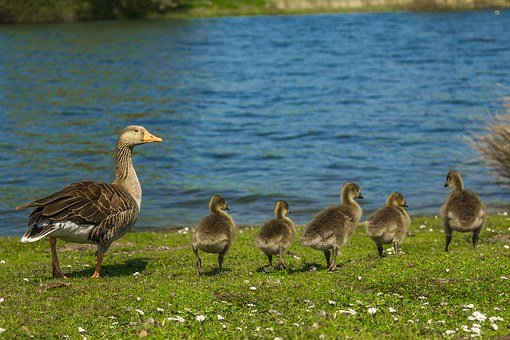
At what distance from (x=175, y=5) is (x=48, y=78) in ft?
154

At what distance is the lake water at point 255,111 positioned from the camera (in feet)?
91.6

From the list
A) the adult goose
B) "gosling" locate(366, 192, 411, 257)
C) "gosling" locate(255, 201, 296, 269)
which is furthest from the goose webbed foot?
"gosling" locate(366, 192, 411, 257)

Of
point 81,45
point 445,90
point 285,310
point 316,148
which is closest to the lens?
point 285,310

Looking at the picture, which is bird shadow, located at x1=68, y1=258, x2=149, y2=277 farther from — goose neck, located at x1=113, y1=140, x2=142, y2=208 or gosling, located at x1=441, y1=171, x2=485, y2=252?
gosling, located at x1=441, y1=171, x2=485, y2=252

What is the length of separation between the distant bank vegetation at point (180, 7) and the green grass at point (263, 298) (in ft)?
267

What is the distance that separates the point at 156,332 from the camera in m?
10.8

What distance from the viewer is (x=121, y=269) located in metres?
15.7

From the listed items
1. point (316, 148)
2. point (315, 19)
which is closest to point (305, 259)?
point (316, 148)

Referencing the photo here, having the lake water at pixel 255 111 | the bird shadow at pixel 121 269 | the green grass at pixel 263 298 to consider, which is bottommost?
the lake water at pixel 255 111

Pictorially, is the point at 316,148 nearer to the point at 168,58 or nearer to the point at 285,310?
the point at 285,310

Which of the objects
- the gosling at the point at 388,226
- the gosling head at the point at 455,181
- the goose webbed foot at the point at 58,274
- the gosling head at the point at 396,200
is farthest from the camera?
the gosling head at the point at 455,181

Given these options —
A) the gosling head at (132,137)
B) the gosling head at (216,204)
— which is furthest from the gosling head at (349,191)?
the gosling head at (132,137)

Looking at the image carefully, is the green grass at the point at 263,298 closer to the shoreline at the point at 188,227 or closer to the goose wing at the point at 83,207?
the goose wing at the point at 83,207

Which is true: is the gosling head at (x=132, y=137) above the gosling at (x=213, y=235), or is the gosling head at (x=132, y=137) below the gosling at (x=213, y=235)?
above
